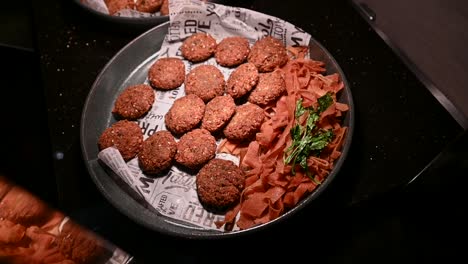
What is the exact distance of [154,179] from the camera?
1.72 m

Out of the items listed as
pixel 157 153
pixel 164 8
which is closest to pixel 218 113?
pixel 157 153

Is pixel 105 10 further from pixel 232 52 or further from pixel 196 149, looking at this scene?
pixel 196 149

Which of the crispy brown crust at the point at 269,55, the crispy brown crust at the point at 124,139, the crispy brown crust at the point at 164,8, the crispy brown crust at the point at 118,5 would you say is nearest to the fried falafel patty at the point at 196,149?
the crispy brown crust at the point at 124,139

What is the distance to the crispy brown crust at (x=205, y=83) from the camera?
6.24 ft

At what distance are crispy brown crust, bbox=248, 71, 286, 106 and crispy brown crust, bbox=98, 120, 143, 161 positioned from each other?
50 cm

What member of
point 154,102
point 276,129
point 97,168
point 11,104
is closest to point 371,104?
point 276,129

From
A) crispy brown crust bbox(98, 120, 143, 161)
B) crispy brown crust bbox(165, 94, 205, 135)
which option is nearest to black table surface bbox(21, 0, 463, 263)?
crispy brown crust bbox(98, 120, 143, 161)

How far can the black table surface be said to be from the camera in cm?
158

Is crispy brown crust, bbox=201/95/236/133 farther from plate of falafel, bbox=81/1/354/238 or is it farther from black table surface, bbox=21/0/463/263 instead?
black table surface, bbox=21/0/463/263

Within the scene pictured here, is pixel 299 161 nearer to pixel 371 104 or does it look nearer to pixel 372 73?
pixel 371 104

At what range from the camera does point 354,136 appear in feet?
5.97

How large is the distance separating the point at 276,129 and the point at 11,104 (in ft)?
3.87

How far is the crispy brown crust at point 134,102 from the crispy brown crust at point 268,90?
449 mm

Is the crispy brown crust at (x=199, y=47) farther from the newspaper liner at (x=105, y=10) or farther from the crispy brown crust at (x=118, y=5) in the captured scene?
the crispy brown crust at (x=118, y=5)
